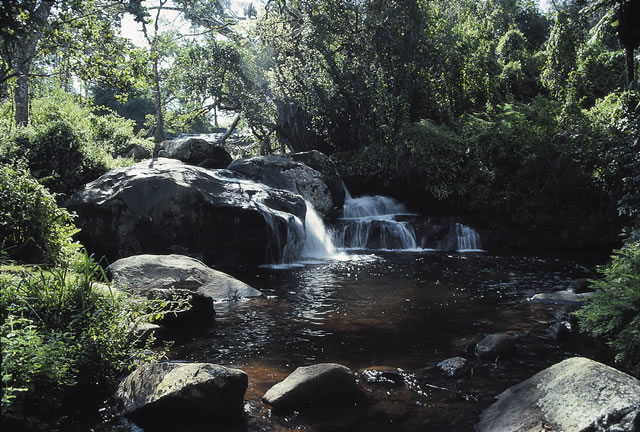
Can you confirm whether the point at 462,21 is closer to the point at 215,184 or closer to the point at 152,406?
the point at 215,184

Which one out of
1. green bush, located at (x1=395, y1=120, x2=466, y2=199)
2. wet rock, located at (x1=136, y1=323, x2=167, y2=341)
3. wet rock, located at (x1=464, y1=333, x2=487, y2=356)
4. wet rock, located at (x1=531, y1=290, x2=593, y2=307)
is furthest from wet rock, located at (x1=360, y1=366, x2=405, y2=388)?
green bush, located at (x1=395, y1=120, x2=466, y2=199)


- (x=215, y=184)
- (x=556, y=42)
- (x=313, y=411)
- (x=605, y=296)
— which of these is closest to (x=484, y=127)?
(x=556, y=42)

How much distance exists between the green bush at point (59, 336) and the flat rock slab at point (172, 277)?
6.50 feet

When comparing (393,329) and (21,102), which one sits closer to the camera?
(393,329)

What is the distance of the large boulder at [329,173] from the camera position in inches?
653

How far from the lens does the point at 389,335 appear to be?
20.1ft

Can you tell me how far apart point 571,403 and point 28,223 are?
685cm

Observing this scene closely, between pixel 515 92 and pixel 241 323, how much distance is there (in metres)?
20.4

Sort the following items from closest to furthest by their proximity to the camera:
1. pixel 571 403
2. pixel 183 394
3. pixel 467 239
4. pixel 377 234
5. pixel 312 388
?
pixel 571 403, pixel 183 394, pixel 312 388, pixel 467 239, pixel 377 234

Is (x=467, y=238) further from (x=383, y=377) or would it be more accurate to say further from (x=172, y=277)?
(x=383, y=377)

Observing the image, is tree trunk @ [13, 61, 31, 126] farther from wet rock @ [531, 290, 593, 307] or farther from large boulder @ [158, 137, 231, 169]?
wet rock @ [531, 290, 593, 307]

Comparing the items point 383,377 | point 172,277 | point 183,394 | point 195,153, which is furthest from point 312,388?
point 195,153

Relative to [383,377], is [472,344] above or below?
above

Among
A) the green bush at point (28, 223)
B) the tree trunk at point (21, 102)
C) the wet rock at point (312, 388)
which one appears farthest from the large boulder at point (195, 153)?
the wet rock at point (312, 388)
